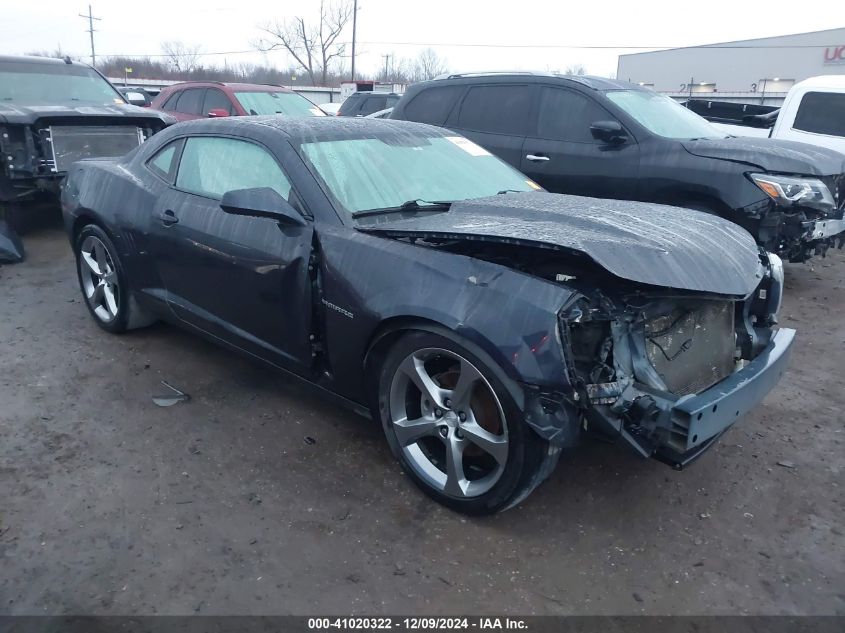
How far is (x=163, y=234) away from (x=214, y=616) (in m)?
2.36

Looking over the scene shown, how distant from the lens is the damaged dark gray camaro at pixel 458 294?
2.46m

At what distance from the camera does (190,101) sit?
10.8m

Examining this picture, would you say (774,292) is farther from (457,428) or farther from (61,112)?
(61,112)

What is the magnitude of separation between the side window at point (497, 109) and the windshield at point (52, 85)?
4.51 m

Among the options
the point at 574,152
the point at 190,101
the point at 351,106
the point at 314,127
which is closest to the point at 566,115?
the point at 574,152

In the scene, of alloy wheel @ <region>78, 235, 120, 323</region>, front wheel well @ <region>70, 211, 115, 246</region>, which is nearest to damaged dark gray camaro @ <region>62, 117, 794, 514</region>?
front wheel well @ <region>70, 211, 115, 246</region>

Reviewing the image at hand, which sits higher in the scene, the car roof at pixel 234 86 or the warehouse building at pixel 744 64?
the warehouse building at pixel 744 64

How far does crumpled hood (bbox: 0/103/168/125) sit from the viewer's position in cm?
664

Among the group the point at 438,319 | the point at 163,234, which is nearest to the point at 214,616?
the point at 438,319

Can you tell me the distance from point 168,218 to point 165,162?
0.50m

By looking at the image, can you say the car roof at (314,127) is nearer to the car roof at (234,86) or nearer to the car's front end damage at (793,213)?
the car's front end damage at (793,213)

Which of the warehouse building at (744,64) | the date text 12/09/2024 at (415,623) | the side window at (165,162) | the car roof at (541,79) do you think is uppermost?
the warehouse building at (744,64)

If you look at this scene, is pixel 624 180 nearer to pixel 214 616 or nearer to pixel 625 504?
pixel 625 504

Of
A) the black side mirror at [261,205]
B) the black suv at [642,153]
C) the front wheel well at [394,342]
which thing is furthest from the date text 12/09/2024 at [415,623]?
the black suv at [642,153]
